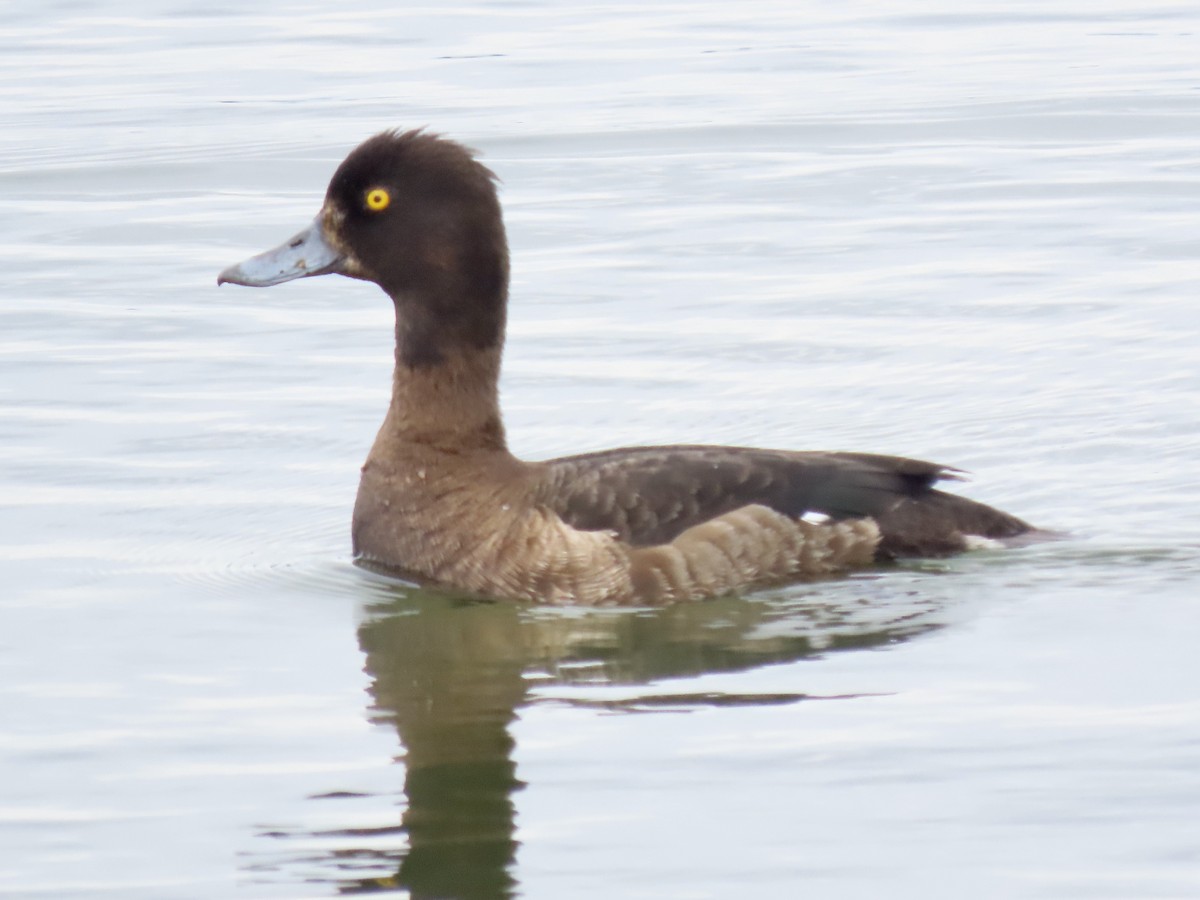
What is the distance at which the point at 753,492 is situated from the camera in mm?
8844

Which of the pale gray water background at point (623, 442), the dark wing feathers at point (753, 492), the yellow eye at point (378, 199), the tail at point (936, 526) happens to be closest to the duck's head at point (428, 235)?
the yellow eye at point (378, 199)

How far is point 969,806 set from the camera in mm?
6508

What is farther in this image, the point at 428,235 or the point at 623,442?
the point at 623,442

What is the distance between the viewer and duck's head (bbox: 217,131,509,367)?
30.0 ft

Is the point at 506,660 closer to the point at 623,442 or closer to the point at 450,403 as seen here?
the point at 450,403

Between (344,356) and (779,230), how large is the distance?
150 inches

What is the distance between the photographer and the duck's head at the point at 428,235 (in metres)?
9.15

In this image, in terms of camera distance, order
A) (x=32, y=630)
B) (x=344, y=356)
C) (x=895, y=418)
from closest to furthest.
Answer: (x=32, y=630)
(x=895, y=418)
(x=344, y=356)

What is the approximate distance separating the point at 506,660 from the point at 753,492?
1.27 metres

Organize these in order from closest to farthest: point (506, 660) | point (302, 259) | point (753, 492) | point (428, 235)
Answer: point (506, 660) < point (753, 492) < point (428, 235) < point (302, 259)

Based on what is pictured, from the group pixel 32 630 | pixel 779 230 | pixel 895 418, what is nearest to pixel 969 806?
pixel 32 630

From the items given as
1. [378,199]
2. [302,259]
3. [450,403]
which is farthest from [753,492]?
[302,259]

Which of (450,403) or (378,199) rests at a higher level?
(378,199)

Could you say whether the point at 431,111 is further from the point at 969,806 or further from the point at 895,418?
the point at 969,806
